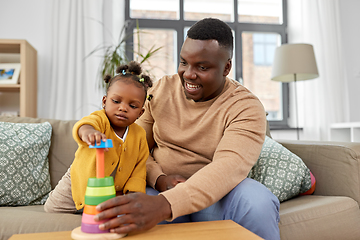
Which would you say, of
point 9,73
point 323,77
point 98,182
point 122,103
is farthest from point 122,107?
point 323,77

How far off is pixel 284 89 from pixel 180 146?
2866 mm

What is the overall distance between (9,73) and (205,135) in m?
2.18

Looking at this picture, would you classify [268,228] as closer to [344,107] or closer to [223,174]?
[223,174]

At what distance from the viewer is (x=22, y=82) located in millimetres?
2600

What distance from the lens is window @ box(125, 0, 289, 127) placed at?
11.6ft

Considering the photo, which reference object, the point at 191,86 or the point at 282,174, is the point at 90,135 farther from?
the point at 282,174

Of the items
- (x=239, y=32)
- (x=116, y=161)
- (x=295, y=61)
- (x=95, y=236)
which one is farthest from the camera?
(x=239, y=32)

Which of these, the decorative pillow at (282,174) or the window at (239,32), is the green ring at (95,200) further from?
the window at (239,32)

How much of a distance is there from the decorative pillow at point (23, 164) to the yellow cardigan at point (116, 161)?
44 centimetres

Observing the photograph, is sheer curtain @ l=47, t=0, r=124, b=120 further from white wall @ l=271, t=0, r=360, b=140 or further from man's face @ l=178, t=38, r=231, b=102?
white wall @ l=271, t=0, r=360, b=140

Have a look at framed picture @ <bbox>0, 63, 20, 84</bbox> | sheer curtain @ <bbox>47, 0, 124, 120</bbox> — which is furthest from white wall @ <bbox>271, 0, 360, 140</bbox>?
framed picture @ <bbox>0, 63, 20, 84</bbox>

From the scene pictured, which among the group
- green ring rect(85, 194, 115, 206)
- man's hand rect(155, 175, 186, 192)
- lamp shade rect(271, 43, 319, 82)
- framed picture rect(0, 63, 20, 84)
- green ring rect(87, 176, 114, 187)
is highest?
lamp shade rect(271, 43, 319, 82)

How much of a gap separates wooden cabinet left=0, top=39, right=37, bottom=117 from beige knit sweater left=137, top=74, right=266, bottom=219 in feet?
5.54

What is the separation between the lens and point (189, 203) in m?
0.83
